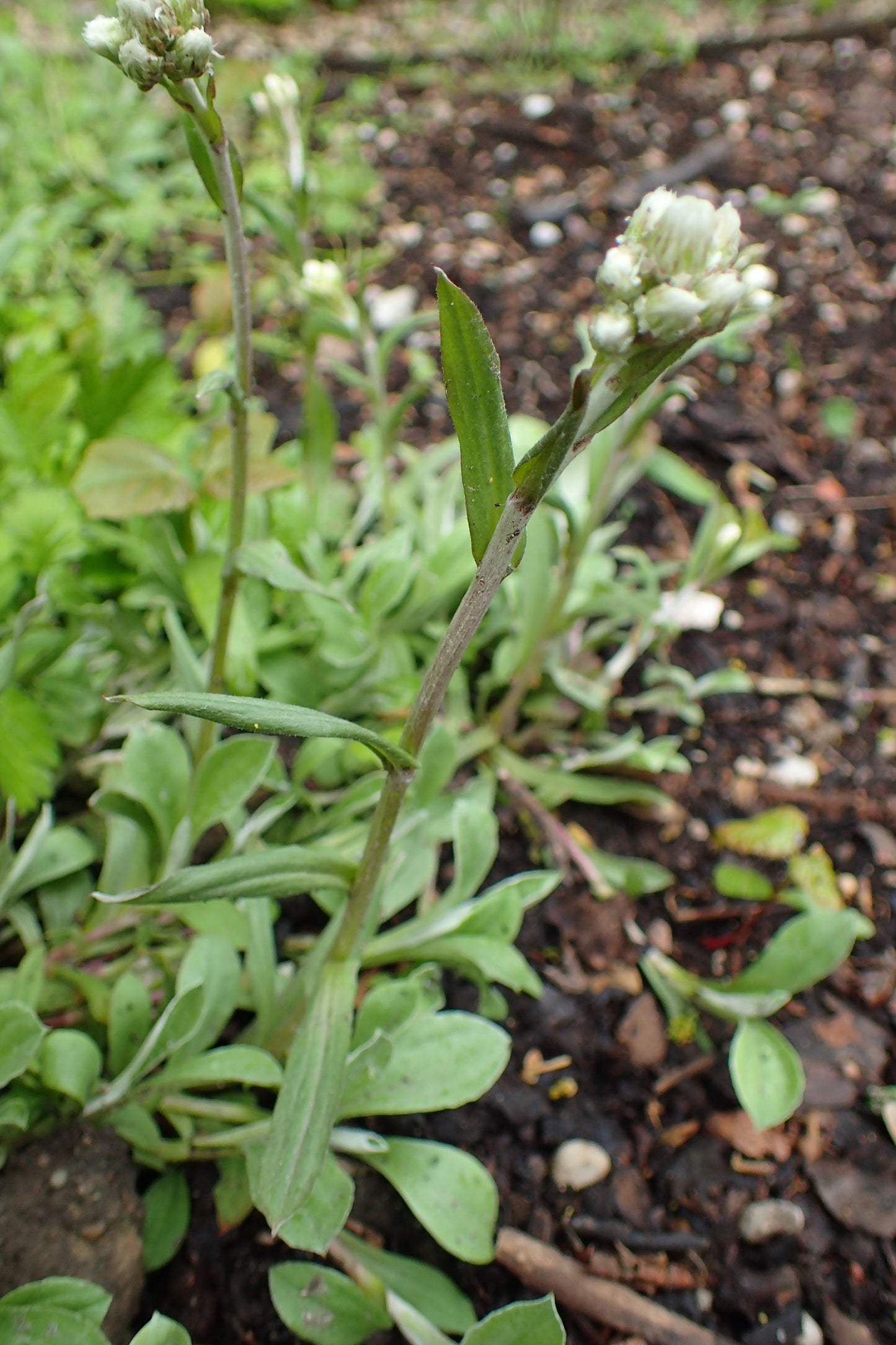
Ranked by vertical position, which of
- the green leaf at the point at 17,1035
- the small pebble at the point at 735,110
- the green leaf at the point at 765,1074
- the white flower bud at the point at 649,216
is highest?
the white flower bud at the point at 649,216

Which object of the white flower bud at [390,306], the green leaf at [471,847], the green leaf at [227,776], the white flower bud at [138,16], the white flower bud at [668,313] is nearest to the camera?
the white flower bud at [668,313]

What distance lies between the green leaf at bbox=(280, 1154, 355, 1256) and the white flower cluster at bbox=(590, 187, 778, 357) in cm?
105

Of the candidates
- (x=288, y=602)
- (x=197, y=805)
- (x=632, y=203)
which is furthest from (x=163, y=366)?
(x=632, y=203)

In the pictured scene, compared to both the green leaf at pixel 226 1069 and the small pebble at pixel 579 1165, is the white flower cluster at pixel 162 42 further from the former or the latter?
the small pebble at pixel 579 1165

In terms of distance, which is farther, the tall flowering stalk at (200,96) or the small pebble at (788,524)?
the small pebble at (788,524)

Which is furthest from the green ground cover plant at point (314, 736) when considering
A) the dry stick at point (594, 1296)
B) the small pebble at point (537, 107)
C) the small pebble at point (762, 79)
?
the small pebble at point (762, 79)

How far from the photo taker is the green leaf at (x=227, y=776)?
4.67 feet

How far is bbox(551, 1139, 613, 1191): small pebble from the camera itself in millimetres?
1499

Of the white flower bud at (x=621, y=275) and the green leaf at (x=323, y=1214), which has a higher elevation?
the white flower bud at (x=621, y=275)

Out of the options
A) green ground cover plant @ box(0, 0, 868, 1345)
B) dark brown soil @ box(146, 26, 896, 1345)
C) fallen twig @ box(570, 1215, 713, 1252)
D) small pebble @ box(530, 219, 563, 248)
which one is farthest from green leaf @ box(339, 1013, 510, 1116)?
small pebble @ box(530, 219, 563, 248)

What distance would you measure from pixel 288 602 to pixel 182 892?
1.05m

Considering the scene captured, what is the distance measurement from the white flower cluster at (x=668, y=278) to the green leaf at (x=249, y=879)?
0.67m

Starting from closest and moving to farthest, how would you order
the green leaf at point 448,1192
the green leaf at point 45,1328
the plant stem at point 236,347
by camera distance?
1. the plant stem at point 236,347
2. the green leaf at point 45,1328
3. the green leaf at point 448,1192

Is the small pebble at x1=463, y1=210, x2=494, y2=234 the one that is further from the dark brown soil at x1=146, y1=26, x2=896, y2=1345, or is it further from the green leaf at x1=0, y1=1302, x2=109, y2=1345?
the green leaf at x1=0, y1=1302, x2=109, y2=1345
